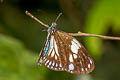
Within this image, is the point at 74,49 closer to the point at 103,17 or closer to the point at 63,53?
the point at 63,53

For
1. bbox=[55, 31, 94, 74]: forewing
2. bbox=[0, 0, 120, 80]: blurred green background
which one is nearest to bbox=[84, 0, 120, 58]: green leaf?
bbox=[0, 0, 120, 80]: blurred green background

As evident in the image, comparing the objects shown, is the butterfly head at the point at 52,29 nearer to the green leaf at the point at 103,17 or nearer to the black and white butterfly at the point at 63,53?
the black and white butterfly at the point at 63,53

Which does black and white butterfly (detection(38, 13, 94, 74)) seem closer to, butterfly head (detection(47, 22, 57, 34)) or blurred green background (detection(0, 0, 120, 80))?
butterfly head (detection(47, 22, 57, 34))

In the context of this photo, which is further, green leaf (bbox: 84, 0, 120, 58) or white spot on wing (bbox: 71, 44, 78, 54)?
green leaf (bbox: 84, 0, 120, 58)

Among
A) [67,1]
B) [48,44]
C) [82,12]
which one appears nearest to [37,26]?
[82,12]

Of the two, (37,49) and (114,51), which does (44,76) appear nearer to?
(37,49)

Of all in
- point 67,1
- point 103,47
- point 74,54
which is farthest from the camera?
point 103,47

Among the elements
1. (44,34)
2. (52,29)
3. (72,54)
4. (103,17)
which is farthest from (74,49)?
(44,34)

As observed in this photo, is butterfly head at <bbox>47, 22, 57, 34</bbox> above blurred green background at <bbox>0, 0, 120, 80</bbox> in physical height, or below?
below
